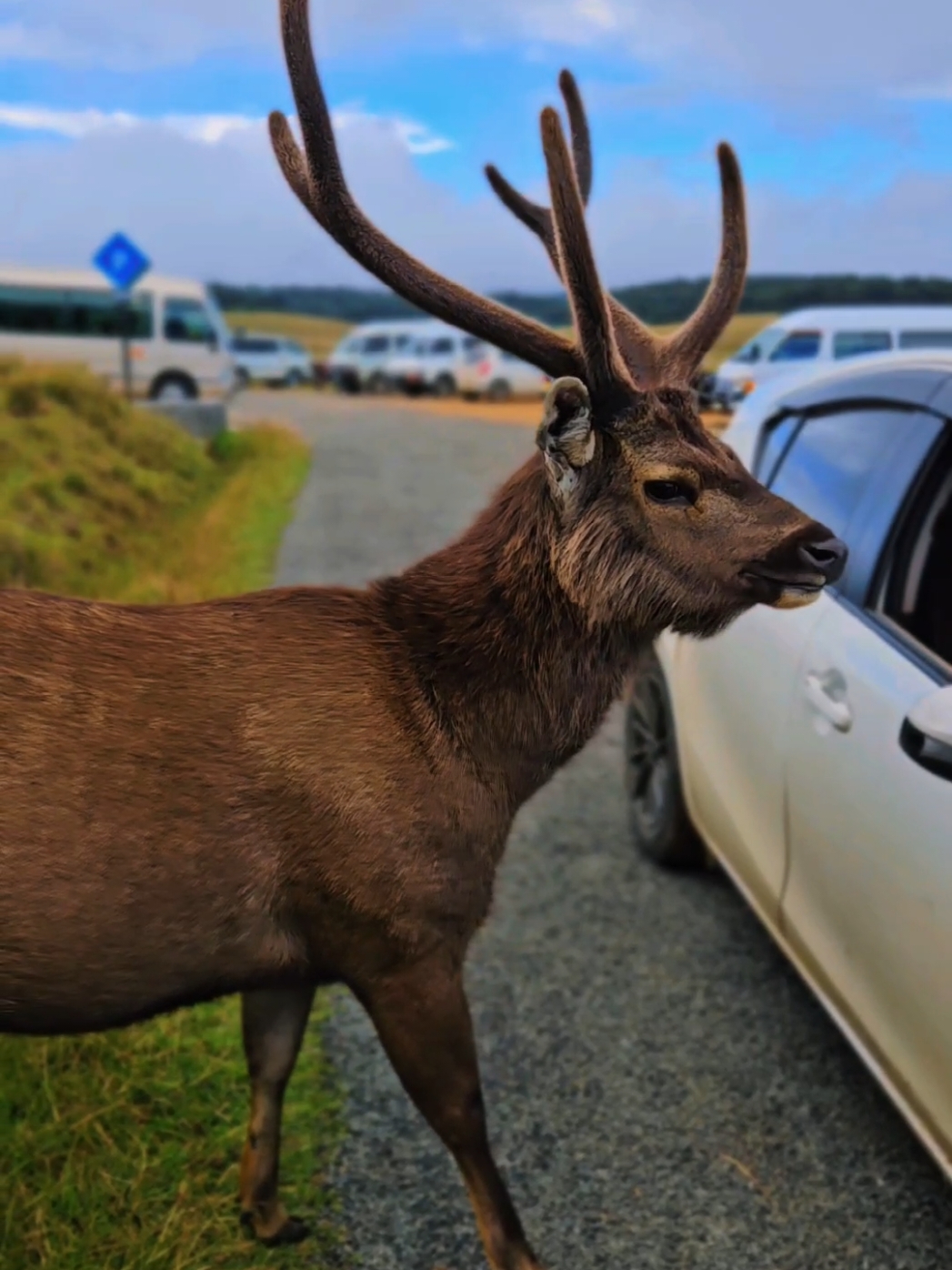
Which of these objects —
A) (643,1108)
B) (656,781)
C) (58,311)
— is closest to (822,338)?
(656,781)

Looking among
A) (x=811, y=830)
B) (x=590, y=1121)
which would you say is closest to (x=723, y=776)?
(x=811, y=830)

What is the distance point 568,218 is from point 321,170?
556 mm

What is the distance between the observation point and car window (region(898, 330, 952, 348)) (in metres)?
3.71

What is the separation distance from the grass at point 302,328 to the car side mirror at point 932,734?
4139cm

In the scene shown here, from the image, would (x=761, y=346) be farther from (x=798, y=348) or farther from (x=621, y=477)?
(x=621, y=477)

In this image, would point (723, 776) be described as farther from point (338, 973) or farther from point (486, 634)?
point (338, 973)

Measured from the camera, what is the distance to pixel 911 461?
11.2 ft

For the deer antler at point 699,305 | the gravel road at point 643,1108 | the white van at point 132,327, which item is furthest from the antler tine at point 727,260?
the white van at point 132,327

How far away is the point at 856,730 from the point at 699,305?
3.60 feet

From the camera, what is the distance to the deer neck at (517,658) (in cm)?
265

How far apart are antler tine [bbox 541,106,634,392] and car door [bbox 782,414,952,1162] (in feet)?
3.00

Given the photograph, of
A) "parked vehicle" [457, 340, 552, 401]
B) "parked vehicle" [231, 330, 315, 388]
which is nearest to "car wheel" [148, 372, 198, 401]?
"parked vehicle" [457, 340, 552, 401]

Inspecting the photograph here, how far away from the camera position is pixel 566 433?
253cm

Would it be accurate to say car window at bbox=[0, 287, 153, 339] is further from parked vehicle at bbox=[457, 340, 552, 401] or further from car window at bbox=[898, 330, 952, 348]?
car window at bbox=[898, 330, 952, 348]
